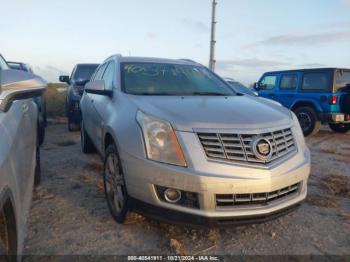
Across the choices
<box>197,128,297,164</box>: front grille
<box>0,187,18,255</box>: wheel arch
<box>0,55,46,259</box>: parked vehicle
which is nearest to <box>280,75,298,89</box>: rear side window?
<box>197,128,297,164</box>: front grille

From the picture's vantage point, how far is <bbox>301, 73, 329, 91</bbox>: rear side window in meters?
9.22

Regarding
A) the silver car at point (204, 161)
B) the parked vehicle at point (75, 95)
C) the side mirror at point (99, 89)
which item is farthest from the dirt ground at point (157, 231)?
the parked vehicle at point (75, 95)

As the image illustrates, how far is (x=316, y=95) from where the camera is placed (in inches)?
368

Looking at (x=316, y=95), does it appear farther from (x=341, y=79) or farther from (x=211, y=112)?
(x=211, y=112)

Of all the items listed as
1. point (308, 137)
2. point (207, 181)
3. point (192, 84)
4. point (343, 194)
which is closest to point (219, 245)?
point (207, 181)

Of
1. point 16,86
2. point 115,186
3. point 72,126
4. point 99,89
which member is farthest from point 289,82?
point 16,86

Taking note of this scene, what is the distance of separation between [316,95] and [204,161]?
780cm

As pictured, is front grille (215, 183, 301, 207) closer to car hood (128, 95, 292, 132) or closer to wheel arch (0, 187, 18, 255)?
car hood (128, 95, 292, 132)

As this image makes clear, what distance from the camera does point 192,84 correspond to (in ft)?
13.3

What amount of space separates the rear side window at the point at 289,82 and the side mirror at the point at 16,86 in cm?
912

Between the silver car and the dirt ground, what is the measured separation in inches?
10.7

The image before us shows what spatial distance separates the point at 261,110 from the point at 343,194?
6.65 feet

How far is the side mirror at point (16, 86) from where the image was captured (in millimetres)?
1973

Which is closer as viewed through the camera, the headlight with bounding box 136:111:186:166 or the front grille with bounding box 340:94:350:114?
the headlight with bounding box 136:111:186:166
